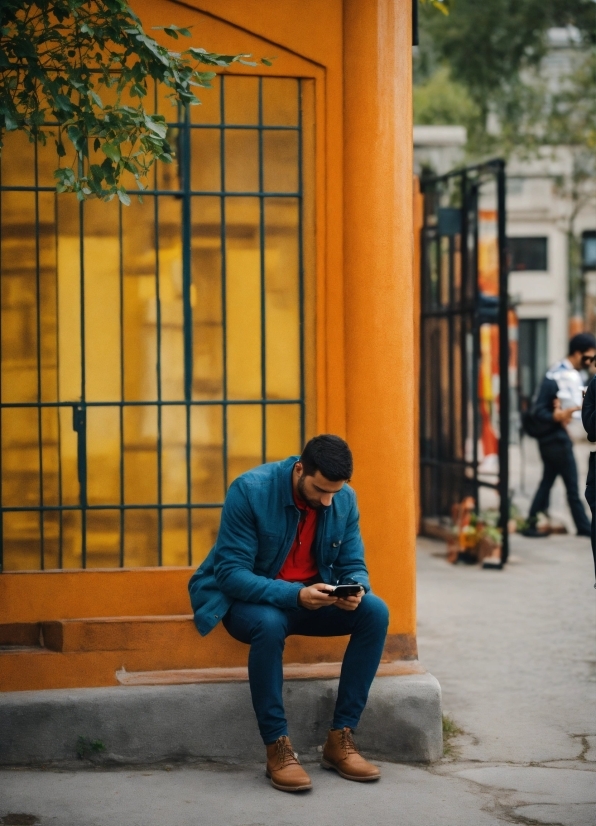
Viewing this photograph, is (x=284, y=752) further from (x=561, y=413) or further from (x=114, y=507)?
(x=561, y=413)

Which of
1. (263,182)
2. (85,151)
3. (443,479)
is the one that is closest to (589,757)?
(263,182)

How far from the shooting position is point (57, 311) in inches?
207

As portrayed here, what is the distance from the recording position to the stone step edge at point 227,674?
501cm

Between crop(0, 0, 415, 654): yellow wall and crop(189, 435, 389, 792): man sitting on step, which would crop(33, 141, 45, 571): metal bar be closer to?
crop(0, 0, 415, 654): yellow wall

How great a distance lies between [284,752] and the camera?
181 inches

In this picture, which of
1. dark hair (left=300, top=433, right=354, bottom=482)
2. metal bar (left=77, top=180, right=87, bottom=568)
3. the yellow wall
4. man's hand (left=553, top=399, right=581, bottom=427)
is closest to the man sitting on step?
dark hair (left=300, top=433, right=354, bottom=482)

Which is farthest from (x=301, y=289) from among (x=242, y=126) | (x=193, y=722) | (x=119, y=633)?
(x=193, y=722)

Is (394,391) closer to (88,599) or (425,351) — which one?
(88,599)

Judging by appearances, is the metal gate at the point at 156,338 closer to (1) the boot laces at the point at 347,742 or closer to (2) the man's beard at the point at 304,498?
(2) the man's beard at the point at 304,498

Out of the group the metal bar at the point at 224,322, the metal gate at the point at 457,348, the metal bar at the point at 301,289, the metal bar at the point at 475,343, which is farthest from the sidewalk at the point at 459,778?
the metal gate at the point at 457,348

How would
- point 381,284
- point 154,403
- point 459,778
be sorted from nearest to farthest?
point 459,778 < point 381,284 < point 154,403

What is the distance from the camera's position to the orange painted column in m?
5.19

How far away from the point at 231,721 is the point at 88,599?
2.75 ft

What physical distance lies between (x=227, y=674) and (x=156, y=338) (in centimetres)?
155
